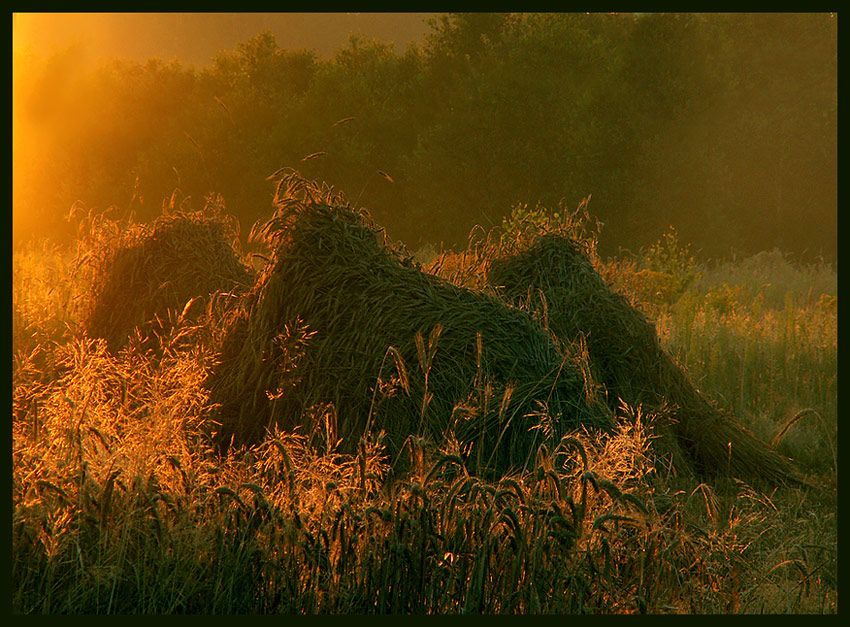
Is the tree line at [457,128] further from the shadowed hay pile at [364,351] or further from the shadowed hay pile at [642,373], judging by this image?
the shadowed hay pile at [364,351]

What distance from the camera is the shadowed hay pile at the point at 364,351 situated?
4977mm

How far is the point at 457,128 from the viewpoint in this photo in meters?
22.5

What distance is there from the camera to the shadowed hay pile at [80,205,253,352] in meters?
6.85

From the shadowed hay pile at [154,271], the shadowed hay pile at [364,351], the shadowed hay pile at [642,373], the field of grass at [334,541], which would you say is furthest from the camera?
the shadowed hay pile at [154,271]

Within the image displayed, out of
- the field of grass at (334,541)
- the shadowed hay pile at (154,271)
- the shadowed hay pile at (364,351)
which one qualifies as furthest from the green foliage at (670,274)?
the field of grass at (334,541)

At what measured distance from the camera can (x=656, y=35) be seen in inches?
942

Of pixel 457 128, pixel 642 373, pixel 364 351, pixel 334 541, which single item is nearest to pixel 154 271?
pixel 364 351

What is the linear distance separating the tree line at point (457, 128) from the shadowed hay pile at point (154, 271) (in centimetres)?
1419

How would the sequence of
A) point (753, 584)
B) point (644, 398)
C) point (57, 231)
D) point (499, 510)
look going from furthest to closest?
point (57, 231) → point (644, 398) → point (753, 584) → point (499, 510)

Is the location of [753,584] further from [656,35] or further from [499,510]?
[656,35]

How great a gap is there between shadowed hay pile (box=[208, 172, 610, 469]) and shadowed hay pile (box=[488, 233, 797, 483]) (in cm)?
104

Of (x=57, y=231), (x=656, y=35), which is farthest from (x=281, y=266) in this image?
(x=57, y=231)

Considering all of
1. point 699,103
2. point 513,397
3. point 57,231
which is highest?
point 699,103

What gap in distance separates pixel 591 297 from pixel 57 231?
79.1ft
